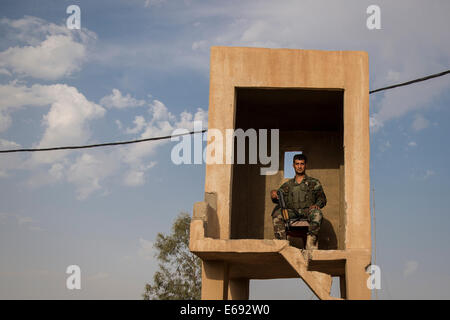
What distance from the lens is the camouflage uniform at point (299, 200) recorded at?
9.77 metres

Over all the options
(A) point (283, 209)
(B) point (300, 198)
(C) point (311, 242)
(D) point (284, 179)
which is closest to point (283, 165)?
(D) point (284, 179)

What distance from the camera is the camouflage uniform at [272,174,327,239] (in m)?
9.77

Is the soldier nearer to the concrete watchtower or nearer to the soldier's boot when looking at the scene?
the soldier's boot

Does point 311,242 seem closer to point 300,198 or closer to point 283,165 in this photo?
point 300,198

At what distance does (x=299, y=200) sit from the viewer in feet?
32.8

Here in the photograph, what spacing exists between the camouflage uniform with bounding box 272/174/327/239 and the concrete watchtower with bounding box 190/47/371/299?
38 cm

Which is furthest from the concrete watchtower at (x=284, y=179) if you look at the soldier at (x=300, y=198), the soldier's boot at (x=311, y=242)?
the soldier at (x=300, y=198)

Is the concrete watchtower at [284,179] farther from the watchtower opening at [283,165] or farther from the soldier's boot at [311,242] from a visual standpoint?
the soldier's boot at [311,242]
